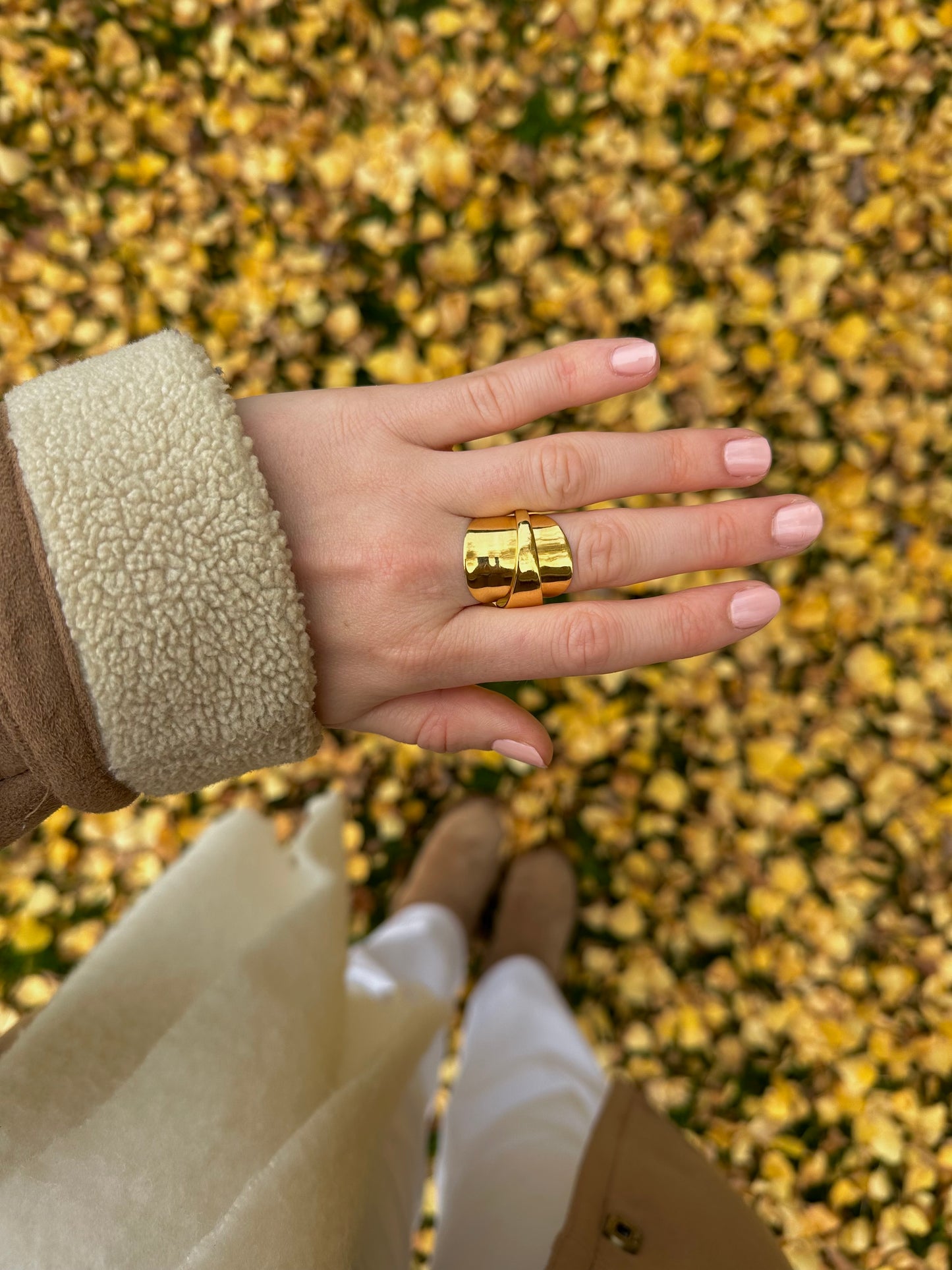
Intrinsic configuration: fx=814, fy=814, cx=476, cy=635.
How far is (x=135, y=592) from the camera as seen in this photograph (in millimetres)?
667

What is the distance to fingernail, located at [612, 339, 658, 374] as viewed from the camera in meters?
0.85

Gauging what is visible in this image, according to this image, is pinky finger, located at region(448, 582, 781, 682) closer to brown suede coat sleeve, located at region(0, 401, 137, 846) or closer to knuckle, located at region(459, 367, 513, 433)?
knuckle, located at region(459, 367, 513, 433)

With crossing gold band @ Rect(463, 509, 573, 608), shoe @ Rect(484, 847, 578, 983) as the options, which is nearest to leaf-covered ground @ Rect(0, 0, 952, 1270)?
shoe @ Rect(484, 847, 578, 983)

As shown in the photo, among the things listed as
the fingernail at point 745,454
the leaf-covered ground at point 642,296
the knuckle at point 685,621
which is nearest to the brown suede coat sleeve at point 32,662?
the knuckle at point 685,621

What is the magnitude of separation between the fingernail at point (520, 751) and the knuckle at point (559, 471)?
0.81ft

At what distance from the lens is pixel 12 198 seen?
1490 millimetres

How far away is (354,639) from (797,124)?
1.35 meters

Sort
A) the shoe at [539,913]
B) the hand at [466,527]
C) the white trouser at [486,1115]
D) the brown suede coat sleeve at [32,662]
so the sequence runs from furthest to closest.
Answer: the shoe at [539,913], the white trouser at [486,1115], the hand at [466,527], the brown suede coat sleeve at [32,662]

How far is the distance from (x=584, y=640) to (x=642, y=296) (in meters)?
0.95

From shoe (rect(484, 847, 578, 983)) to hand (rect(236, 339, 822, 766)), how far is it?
71 centimetres

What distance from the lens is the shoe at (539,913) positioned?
1456 mm

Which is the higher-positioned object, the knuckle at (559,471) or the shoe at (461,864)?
the knuckle at (559,471)

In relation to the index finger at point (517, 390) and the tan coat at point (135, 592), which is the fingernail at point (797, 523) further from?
the tan coat at point (135, 592)

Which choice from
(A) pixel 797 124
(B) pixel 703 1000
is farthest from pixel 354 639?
(A) pixel 797 124
